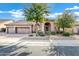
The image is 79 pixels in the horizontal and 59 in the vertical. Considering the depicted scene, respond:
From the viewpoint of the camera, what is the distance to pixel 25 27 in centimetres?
372

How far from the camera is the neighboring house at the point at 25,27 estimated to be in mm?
3674

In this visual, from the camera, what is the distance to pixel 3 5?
11.8 feet

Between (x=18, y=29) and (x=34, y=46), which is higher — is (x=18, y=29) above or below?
above

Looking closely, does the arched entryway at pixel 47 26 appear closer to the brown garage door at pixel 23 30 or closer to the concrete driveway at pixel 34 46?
the concrete driveway at pixel 34 46

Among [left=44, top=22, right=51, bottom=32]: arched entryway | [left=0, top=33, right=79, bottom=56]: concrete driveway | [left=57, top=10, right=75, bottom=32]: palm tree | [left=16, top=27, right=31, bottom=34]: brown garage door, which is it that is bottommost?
[left=0, top=33, right=79, bottom=56]: concrete driveway

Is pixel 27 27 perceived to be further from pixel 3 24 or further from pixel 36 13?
pixel 3 24

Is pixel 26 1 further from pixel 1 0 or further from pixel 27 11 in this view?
pixel 1 0

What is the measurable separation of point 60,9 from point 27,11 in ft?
1.95

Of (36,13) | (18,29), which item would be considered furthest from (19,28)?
(36,13)

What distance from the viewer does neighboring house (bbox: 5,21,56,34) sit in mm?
3674

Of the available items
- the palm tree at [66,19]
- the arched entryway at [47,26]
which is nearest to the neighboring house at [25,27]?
the arched entryway at [47,26]

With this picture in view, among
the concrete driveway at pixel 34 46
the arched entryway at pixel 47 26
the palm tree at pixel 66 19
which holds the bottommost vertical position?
the concrete driveway at pixel 34 46

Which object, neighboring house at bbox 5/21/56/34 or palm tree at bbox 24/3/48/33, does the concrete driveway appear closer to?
neighboring house at bbox 5/21/56/34

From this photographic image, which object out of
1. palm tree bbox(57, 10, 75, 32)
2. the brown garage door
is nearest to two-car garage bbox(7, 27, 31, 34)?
the brown garage door
